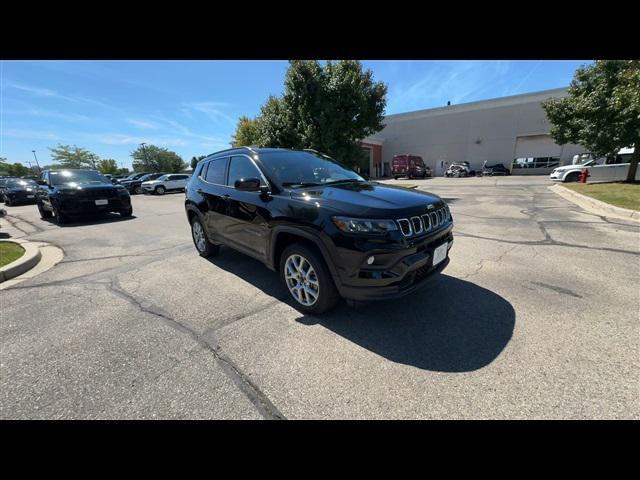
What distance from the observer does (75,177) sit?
8.91 m

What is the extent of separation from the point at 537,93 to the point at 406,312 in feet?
138

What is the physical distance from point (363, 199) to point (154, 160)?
91121 millimetres

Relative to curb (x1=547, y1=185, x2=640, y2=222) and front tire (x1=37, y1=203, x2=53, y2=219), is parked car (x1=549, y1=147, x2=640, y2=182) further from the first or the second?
front tire (x1=37, y1=203, x2=53, y2=219)

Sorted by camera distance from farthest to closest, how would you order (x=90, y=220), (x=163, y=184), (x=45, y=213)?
(x=163, y=184), (x=45, y=213), (x=90, y=220)

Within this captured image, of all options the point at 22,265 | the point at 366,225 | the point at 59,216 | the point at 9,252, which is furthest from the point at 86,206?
the point at 366,225

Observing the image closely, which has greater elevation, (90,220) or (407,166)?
(407,166)

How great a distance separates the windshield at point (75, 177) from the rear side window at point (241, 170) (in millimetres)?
8135

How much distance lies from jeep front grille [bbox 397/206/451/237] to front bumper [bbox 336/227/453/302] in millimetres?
119

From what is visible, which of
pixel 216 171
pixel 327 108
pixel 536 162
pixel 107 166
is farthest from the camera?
pixel 107 166

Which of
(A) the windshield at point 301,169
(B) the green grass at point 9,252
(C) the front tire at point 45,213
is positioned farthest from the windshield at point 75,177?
(A) the windshield at point 301,169

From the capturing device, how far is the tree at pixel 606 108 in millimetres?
13398

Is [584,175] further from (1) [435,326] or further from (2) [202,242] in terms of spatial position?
(2) [202,242]

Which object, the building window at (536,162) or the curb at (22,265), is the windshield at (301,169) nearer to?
the curb at (22,265)
